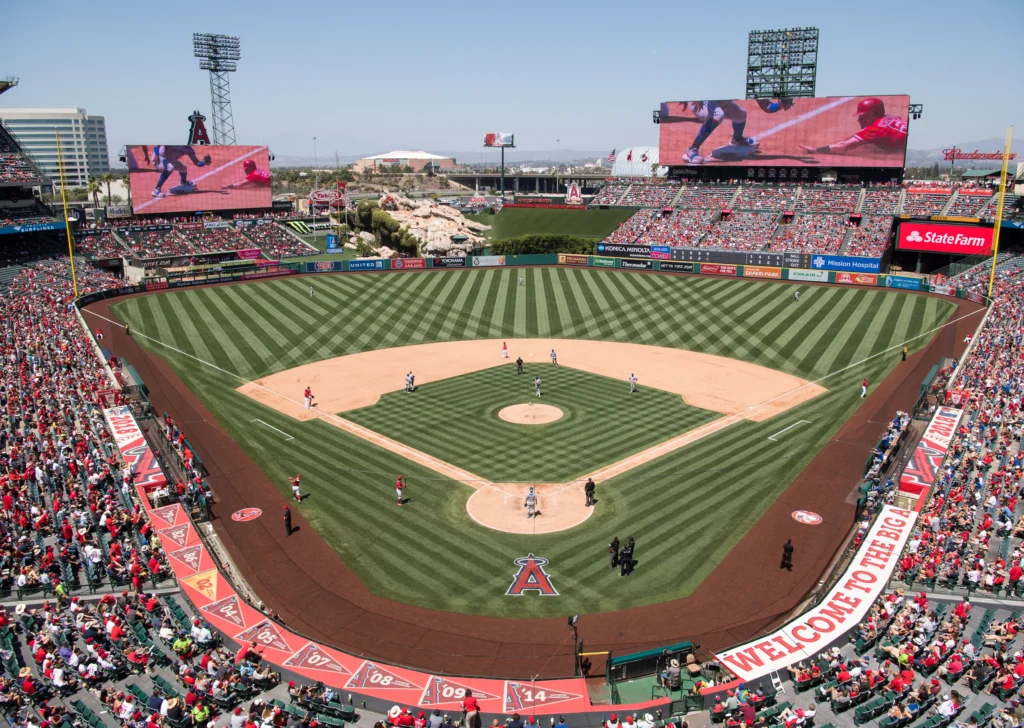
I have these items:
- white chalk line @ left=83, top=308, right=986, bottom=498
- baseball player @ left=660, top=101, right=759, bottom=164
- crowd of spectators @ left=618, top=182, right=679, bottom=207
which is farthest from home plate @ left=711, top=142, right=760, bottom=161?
white chalk line @ left=83, top=308, right=986, bottom=498

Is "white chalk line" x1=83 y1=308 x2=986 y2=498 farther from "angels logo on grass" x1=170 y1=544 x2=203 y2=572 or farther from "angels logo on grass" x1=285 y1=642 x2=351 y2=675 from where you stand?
"angels logo on grass" x1=285 y1=642 x2=351 y2=675

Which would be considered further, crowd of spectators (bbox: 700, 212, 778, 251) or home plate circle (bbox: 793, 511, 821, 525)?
crowd of spectators (bbox: 700, 212, 778, 251)

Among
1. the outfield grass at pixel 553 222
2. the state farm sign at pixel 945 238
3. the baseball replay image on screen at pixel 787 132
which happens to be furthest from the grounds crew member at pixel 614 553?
the baseball replay image on screen at pixel 787 132

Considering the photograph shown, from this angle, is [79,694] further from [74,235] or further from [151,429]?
[74,235]

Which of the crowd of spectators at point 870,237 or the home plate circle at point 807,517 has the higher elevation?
the crowd of spectators at point 870,237

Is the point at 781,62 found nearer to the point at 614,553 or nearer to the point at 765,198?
the point at 765,198

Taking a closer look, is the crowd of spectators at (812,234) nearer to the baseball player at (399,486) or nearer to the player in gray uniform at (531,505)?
the player in gray uniform at (531,505)
